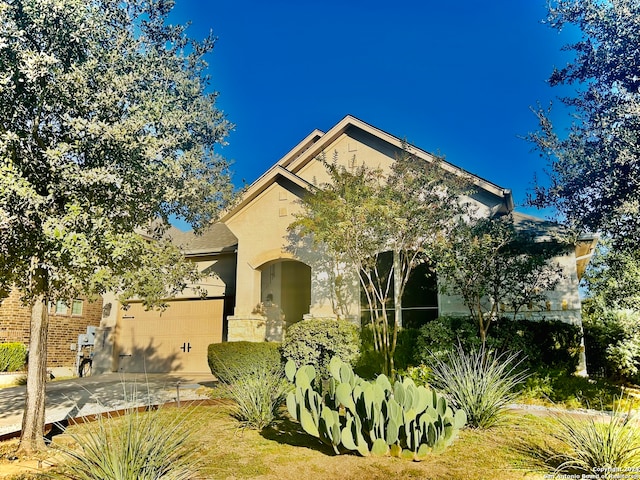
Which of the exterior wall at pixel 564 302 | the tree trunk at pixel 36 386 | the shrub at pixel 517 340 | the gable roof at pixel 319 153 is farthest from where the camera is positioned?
the gable roof at pixel 319 153

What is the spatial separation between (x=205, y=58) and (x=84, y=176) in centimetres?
513

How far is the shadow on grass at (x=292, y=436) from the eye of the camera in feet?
21.1

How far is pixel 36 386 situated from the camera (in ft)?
23.0

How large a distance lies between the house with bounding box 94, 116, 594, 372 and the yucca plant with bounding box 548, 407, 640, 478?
A: 22.0 feet

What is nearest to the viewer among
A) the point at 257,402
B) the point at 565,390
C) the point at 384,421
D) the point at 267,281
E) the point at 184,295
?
the point at 384,421

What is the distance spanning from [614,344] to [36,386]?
14143 mm

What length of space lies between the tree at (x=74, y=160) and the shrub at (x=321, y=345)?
3894 mm

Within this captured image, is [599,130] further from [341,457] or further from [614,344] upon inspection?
[614,344]

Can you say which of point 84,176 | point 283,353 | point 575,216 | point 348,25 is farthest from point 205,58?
point 348,25

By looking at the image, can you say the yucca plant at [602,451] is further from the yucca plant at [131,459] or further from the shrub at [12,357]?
the shrub at [12,357]

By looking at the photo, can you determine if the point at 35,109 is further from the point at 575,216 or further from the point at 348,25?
the point at 348,25

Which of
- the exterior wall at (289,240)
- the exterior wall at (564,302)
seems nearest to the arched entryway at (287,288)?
the exterior wall at (289,240)

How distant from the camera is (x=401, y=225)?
36.0ft

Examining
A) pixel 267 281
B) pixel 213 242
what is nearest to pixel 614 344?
pixel 267 281
